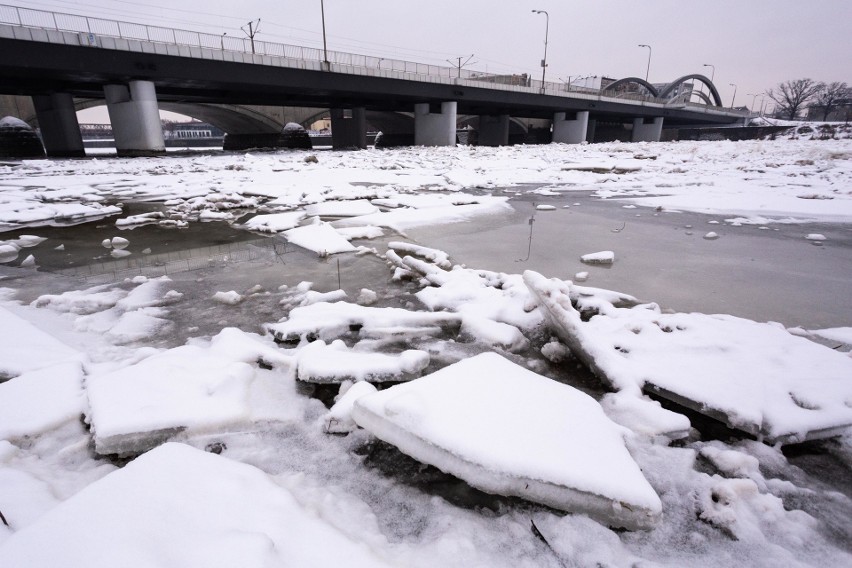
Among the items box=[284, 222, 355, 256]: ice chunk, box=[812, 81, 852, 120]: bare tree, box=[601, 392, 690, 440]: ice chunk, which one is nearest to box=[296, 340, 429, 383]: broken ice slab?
box=[601, 392, 690, 440]: ice chunk

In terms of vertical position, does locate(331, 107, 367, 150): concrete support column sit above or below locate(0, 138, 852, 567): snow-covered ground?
above

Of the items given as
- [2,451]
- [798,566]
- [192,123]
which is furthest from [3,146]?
[192,123]

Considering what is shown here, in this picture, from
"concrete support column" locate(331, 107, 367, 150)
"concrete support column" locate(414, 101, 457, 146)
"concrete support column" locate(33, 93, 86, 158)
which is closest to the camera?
"concrete support column" locate(33, 93, 86, 158)

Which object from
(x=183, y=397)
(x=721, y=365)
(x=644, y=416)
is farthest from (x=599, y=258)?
(x=183, y=397)

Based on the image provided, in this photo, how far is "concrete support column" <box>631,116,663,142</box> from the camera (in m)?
49.0

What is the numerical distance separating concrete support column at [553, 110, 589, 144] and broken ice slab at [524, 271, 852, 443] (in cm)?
4104

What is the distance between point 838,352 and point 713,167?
540 inches

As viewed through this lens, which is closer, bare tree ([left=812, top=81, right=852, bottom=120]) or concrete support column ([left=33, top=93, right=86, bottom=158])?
concrete support column ([left=33, top=93, right=86, bottom=158])

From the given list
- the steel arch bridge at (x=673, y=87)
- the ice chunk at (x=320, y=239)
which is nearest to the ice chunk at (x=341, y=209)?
the ice chunk at (x=320, y=239)

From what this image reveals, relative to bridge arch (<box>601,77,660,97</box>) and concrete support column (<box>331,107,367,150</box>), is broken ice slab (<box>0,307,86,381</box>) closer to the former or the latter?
concrete support column (<box>331,107,367,150</box>)

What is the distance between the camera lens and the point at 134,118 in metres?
19.1

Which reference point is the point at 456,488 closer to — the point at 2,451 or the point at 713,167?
the point at 2,451

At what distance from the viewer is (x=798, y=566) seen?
42.5 inches

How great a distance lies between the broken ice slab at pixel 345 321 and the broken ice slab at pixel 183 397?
0.98ft
